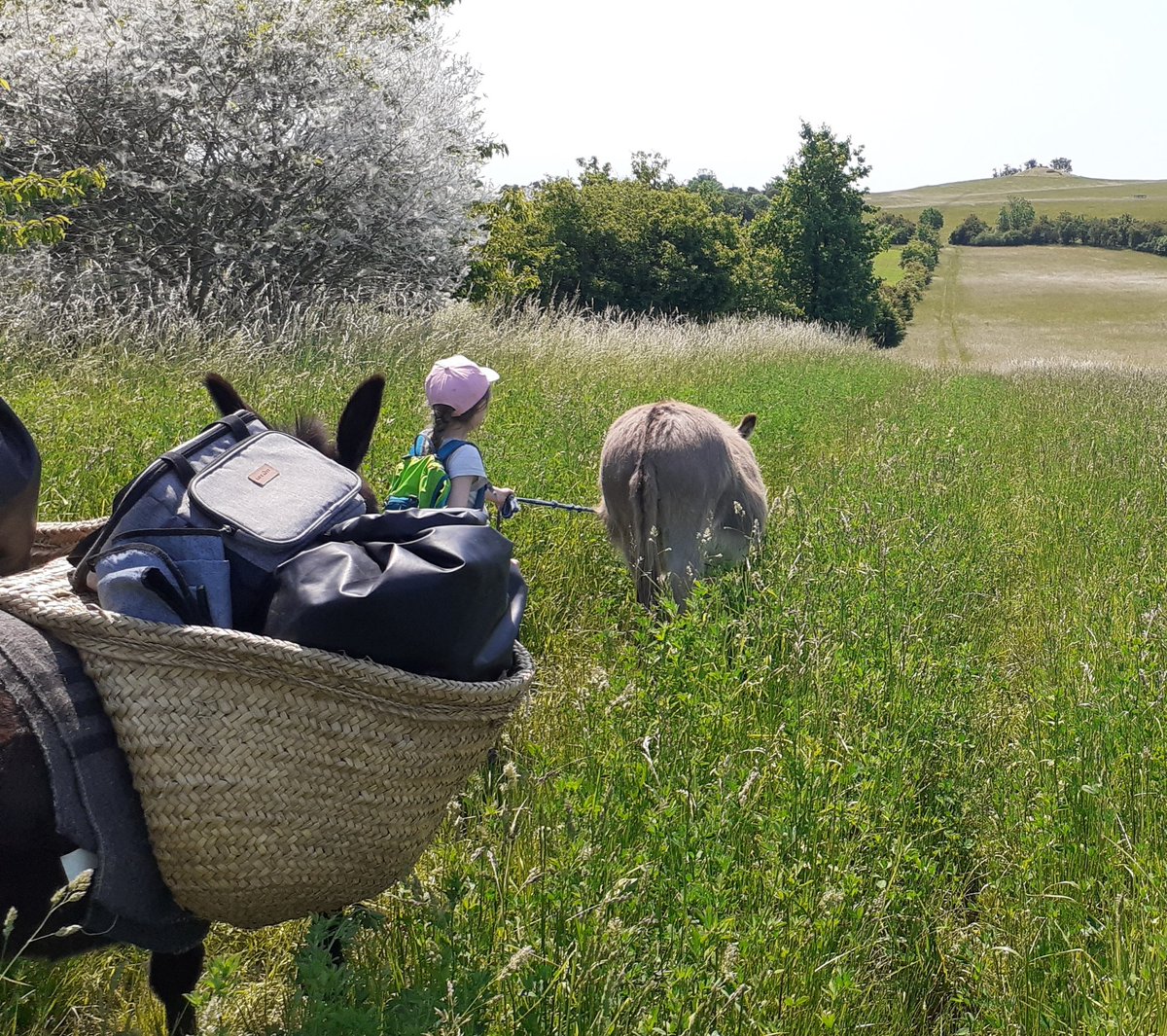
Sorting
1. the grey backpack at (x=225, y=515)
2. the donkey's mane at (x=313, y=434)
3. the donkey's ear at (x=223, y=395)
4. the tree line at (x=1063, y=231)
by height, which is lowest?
the grey backpack at (x=225, y=515)

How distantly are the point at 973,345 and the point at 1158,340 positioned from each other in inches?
320

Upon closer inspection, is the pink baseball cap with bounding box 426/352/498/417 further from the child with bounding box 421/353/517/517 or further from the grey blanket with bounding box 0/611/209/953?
the grey blanket with bounding box 0/611/209/953

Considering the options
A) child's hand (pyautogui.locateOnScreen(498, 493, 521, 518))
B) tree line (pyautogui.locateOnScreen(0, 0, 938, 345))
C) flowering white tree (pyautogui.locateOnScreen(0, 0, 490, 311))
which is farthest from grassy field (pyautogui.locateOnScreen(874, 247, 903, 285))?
child's hand (pyautogui.locateOnScreen(498, 493, 521, 518))

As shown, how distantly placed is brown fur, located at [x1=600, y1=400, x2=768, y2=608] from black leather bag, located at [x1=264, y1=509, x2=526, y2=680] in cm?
251

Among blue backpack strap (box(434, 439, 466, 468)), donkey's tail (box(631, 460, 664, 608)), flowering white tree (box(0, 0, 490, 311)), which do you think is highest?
flowering white tree (box(0, 0, 490, 311))

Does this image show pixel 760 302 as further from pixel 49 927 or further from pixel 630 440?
pixel 49 927

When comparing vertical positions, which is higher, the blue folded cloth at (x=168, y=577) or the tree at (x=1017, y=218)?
the tree at (x=1017, y=218)

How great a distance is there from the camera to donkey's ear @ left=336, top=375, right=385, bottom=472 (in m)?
2.58

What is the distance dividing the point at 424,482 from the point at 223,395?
1306 millimetres

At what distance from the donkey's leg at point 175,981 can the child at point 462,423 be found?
1861mm

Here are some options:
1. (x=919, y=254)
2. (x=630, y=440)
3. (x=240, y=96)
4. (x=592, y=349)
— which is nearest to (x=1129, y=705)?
(x=630, y=440)

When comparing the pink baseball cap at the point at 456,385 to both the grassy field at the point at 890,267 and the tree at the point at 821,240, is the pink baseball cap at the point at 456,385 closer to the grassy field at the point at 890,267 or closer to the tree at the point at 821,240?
the tree at the point at 821,240

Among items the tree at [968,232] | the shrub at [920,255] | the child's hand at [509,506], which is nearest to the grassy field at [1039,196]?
the tree at [968,232]

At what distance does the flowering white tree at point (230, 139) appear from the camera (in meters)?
10.3
